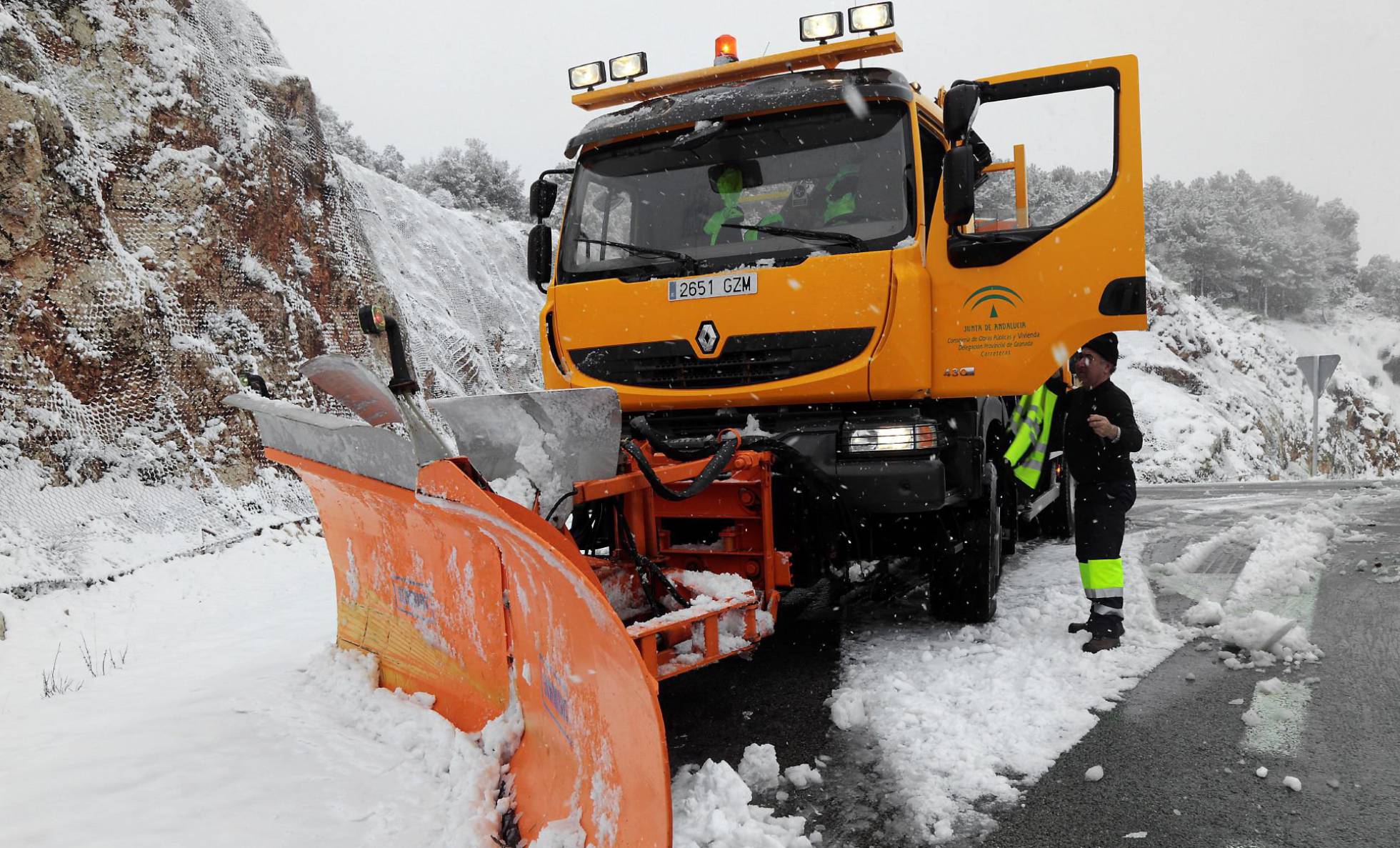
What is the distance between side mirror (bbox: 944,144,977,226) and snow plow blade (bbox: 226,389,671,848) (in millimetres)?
1988

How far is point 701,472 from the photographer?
3.26m

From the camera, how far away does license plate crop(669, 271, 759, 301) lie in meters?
3.88

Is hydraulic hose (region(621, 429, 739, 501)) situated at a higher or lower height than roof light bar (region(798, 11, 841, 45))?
lower

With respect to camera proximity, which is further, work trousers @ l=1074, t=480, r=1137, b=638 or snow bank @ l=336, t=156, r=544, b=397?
snow bank @ l=336, t=156, r=544, b=397

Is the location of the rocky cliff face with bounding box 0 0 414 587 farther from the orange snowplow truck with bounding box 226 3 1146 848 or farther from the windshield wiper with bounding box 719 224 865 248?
the windshield wiper with bounding box 719 224 865 248

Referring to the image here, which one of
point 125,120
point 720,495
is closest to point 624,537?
point 720,495


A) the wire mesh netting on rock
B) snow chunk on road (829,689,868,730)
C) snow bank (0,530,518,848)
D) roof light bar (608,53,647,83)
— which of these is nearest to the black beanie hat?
snow chunk on road (829,689,868,730)

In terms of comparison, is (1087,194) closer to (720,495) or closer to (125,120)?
(720,495)

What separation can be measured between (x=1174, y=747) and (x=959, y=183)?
2387 mm

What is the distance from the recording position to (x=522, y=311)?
62.2 feet

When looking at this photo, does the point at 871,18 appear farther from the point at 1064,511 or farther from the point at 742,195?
the point at 1064,511

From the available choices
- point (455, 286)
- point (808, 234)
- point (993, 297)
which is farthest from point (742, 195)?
point (455, 286)

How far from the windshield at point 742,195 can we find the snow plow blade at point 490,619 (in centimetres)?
159

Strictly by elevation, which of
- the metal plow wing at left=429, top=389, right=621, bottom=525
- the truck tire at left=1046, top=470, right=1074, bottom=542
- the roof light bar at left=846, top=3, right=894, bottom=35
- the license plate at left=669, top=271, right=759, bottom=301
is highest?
the roof light bar at left=846, top=3, right=894, bottom=35
